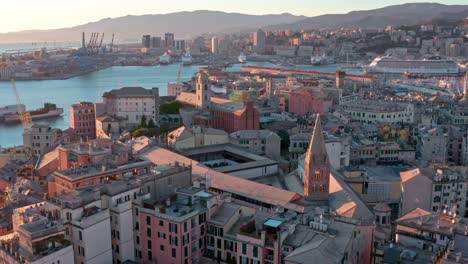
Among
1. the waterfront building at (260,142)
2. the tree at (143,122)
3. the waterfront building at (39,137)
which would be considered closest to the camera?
the waterfront building at (260,142)

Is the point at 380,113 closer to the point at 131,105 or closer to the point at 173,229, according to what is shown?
the point at 131,105

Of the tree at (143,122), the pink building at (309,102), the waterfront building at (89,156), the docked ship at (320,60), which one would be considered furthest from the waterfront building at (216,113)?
the docked ship at (320,60)

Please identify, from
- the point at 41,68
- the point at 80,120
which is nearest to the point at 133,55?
the point at 41,68

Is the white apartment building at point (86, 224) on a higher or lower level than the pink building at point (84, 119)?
higher

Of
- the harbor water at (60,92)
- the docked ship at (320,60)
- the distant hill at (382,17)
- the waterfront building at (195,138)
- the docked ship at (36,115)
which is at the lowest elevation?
the harbor water at (60,92)

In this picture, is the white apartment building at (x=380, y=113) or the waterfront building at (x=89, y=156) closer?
the waterfront building at (x=89, y=156)

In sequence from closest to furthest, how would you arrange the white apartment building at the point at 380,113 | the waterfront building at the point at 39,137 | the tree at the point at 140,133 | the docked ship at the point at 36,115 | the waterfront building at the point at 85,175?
the waterfront building at the point at 85,175 < the tree at the point at 140,133 < the waterfront building at the point at 39,137 < the white apartment building at the point at 380,113 < the docked ship at the point at 36,115

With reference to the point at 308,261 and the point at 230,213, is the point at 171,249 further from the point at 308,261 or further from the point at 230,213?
the point at 308,261

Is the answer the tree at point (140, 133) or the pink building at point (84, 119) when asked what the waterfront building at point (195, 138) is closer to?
the tree at point (140, 133)
